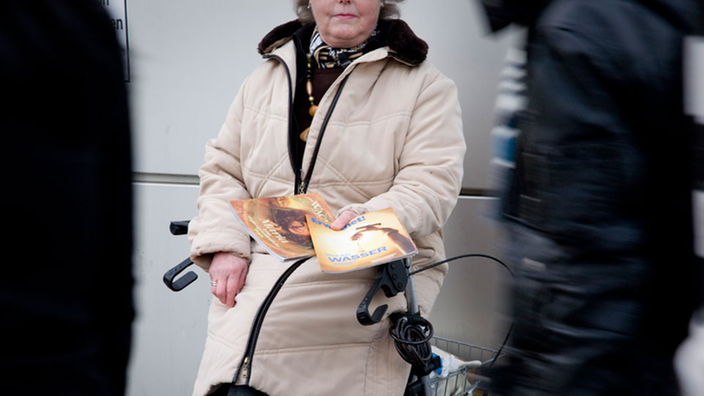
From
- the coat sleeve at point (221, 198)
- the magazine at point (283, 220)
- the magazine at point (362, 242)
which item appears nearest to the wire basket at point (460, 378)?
the magazine at point (362, 242)

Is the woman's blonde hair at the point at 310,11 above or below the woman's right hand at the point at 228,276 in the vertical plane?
above

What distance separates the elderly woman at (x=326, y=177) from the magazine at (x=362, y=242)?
6 centimetres

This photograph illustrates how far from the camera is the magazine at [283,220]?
4.55 ft

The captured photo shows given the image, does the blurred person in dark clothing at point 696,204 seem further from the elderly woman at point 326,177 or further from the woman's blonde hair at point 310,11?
the woman's blonde hair at point 310,11

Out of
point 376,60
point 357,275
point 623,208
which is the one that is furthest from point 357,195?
point 623,208

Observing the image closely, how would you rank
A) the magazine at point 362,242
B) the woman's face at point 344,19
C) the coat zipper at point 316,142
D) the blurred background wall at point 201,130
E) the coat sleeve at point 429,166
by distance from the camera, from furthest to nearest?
the blurred background wall at point 201,130 → the woman's face at point 344,19 → the coat zipper at point 316,142 → the coat sleeve at point 429,166 → the magazine at point 362,242

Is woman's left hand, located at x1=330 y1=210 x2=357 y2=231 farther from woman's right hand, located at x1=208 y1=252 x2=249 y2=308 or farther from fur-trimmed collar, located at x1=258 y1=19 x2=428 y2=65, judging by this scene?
fur-trimmed collar, located at x1=258 y1=19 x2=428 y2=65

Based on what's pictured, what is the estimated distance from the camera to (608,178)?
63 centimetres

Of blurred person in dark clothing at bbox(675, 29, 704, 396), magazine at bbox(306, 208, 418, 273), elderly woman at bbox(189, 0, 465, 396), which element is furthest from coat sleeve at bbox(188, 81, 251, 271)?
blurred person in dark clothing at bbox(675, 29, 704, 396)

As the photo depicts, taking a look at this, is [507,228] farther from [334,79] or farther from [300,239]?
[334,79]

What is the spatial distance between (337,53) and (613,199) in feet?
4.78

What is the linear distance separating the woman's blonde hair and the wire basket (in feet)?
3.94

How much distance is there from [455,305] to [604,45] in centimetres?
194

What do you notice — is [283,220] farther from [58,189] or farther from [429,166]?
[58,189]
